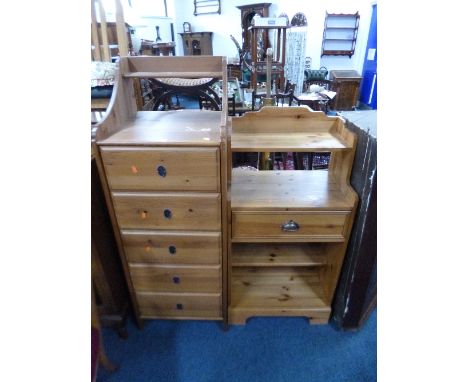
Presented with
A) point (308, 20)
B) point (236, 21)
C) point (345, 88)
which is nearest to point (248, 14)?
point (236, 21)

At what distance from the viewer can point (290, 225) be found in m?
1.17

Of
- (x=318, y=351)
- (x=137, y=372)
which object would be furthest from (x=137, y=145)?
(x=318, y=351)

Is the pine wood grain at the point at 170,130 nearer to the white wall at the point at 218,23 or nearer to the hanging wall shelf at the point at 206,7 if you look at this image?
the white wall at the point at 218,23

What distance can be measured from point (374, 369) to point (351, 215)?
76cm

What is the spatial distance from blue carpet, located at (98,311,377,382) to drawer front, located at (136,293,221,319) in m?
0.12

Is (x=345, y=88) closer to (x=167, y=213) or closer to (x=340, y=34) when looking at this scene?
(x=340, y=34)

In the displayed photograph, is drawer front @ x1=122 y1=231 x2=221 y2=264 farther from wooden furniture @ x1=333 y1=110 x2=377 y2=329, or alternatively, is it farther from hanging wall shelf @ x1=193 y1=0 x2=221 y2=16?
hanging wall shelf @ x1=193 y1=0 x2=221 y2=16

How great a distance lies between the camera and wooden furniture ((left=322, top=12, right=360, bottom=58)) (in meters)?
5.82

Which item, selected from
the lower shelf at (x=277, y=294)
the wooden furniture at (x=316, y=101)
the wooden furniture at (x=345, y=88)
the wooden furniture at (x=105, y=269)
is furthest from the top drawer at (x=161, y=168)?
the wooden furniture at (x=345, y=88)

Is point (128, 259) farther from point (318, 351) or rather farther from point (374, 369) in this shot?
point (374, 369)

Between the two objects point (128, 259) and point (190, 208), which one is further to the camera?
point (128, 259)

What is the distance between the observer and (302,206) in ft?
3.72

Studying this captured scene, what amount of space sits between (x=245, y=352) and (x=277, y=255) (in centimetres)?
50

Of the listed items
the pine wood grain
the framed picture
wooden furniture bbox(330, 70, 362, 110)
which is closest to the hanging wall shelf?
the framed picture
